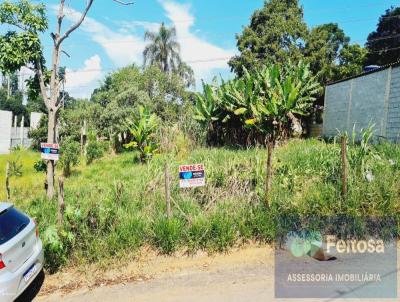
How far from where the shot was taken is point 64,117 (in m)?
25.4

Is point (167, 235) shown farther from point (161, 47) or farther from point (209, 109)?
point (161, 47)

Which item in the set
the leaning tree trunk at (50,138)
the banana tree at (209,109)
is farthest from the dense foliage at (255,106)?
the leaning tree trunk at (50,138)

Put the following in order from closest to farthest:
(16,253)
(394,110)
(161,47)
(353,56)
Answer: (16,253) < (394,110) < (353,56) < (161,47)

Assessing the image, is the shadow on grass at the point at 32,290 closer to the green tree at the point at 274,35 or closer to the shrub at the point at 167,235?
the shrub at the point at 167,235

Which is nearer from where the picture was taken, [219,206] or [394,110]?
[219,206]

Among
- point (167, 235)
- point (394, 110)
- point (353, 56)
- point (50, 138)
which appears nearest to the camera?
point (167, 235)

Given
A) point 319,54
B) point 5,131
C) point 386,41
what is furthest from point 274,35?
point 5,131

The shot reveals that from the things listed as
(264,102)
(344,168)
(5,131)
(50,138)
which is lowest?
(5,131)

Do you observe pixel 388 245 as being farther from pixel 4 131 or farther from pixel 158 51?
pixel 158 51

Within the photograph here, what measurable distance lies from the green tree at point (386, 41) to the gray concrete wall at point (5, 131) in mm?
25985

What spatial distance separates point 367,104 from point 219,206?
7551 millimetres

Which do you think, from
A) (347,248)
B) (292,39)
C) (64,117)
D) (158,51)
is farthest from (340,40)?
(347,248)

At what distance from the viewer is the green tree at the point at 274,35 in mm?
23547

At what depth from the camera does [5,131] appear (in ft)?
79.2
